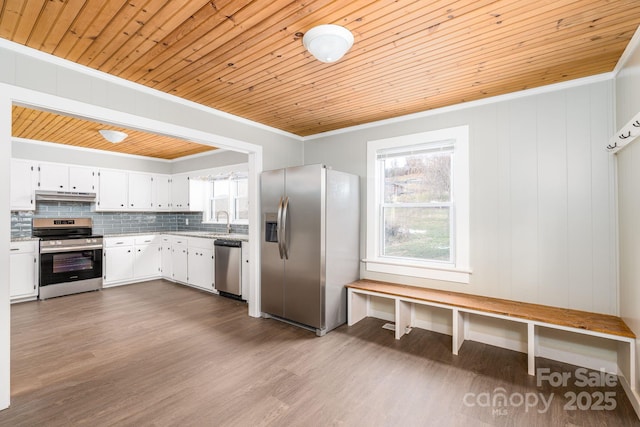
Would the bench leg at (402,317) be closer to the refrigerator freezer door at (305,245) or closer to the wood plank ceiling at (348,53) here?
the refrigerator freezer door at (305,245)

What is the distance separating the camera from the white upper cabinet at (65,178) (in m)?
4.93

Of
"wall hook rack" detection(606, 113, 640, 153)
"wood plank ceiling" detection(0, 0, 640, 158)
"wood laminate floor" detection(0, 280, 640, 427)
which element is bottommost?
"wood laminate floor" detection(0, 280, 640, 427)

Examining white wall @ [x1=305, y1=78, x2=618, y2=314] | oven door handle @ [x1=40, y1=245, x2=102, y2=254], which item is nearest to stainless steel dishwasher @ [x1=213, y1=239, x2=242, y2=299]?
oven door handle @ [x1=40, y1=245, x2=102, y2=254]

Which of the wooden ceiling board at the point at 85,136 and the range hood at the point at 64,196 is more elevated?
the wooden ceiling board at the point at 85,136

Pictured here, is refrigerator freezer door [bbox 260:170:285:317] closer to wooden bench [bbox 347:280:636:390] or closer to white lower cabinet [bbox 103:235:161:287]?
wooden bench [bbox 347:280:636:390]

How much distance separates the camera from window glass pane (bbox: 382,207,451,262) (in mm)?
3420

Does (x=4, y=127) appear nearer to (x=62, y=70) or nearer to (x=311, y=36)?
(x=62, y=70)

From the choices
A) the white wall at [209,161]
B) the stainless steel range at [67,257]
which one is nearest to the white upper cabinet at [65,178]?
the stainless steel range at [67,257]

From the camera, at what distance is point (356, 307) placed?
372cm

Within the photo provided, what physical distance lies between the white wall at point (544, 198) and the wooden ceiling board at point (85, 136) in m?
4.28

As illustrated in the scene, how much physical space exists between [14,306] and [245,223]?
3.43m

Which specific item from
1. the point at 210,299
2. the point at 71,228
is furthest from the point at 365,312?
the point at 71,228

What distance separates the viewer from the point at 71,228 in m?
5.28

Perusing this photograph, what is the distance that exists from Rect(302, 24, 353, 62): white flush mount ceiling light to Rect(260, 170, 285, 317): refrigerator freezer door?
174 cm
